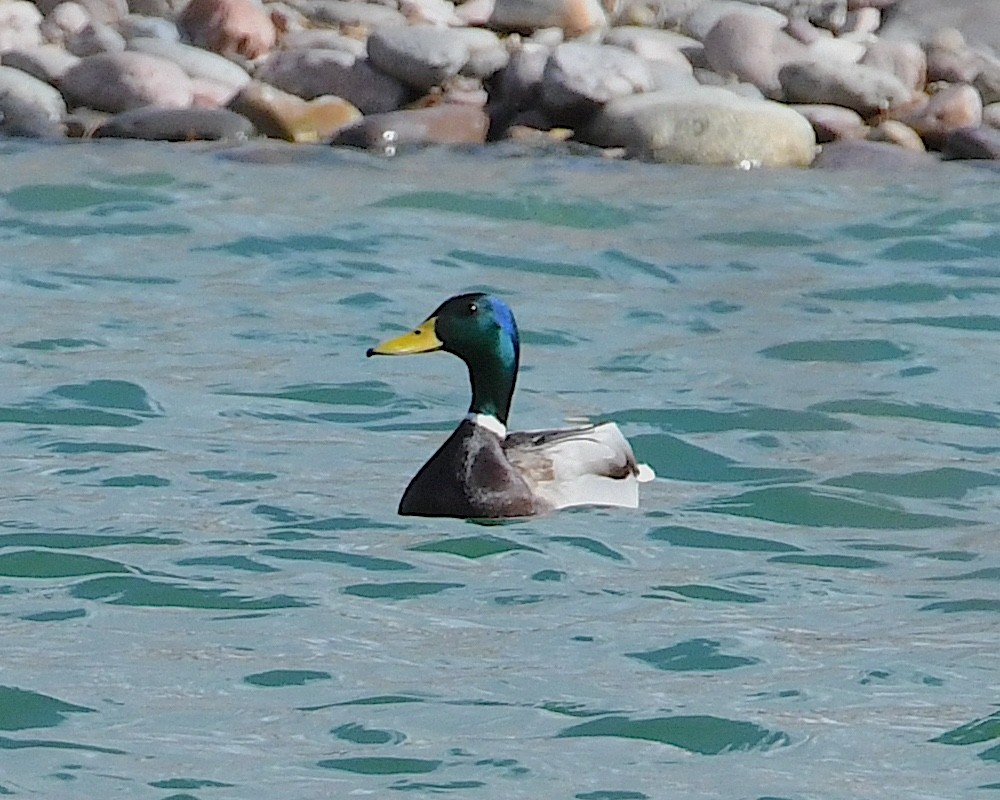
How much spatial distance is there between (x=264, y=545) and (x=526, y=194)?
6.38 m

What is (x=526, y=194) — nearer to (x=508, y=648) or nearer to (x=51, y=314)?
(x=51, y=314)

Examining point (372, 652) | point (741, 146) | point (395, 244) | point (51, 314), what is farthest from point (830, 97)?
point (372, 652)

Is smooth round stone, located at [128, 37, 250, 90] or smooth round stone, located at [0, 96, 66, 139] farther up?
smooth round stone, located at [128, 37, 250, 90]

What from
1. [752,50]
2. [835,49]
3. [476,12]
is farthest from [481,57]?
[835,49]

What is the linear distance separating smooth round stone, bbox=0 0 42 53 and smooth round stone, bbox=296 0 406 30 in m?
1.73

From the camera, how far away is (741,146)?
46.6ft

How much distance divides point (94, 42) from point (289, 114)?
179 cm

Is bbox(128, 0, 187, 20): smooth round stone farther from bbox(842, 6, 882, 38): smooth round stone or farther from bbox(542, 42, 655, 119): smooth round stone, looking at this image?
bbox(842, 6, 882, 38): smooth round stone

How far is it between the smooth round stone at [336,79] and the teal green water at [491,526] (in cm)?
94

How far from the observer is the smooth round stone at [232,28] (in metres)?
15.9

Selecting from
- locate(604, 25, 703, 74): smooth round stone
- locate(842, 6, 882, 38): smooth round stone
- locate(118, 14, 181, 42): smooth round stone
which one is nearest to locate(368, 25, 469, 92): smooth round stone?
locate(604, 25, 703, 74): smooth round stone

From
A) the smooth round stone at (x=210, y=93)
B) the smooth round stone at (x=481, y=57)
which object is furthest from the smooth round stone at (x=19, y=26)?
the smooth round stone at (x=481, y=57)

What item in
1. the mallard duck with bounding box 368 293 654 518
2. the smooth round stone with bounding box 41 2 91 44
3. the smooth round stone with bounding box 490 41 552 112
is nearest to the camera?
the mallard duck with bounding box 368 293 654 518

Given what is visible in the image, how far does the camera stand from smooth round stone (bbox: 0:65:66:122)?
48.4 feet
